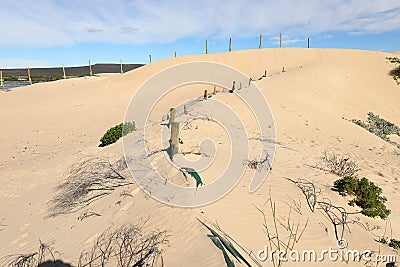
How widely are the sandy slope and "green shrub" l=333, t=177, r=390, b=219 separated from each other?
0.55 feet

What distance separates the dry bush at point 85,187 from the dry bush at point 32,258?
114cm

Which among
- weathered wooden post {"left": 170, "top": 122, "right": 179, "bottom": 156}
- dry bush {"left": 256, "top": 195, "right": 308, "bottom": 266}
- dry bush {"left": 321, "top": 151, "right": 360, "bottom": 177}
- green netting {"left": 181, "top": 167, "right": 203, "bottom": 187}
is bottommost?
dry bush {"left": 321, "top": 151, "right": 360, "bottom": 177}

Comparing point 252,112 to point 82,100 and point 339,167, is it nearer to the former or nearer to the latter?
point 339,167

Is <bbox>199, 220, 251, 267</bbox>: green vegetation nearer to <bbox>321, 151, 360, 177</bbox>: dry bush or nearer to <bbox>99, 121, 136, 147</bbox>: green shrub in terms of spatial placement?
<bbox>321, 151, 360, 177</bbox>: dry bush

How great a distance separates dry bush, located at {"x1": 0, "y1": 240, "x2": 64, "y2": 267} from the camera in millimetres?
3643

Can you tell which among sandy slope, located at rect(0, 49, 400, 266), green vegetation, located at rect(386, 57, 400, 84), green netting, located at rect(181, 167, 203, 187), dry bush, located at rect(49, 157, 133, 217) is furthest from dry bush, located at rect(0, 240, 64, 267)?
green vegetation, located at rect(386, 57, 400, 84)

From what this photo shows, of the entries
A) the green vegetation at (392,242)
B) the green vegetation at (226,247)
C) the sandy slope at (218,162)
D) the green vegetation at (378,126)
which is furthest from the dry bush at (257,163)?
the green vegetation at (378,126)

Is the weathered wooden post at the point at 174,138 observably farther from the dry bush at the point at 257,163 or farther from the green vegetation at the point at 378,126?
the green vegetation at the point at 378,126

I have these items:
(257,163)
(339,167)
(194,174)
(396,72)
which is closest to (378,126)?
(339,167)

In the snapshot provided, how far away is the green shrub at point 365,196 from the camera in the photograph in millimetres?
4629

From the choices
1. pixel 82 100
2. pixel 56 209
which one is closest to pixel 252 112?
pixel 56 209

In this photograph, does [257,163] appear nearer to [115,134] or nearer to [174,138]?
[174,138]

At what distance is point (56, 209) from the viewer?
527cm

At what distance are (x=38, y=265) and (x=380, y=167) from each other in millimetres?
8592
